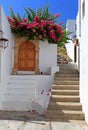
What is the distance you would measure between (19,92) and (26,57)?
331cm

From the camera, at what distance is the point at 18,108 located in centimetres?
1096

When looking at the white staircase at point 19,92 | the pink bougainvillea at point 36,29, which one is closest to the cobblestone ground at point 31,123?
the white staircase at point 19,92

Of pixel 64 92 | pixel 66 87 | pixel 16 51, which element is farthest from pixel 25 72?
pixel 64 92

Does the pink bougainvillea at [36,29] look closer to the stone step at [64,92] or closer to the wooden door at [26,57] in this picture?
the wooden door at [26,57]

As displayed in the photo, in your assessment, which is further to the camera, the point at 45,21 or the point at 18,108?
the point at 45,21

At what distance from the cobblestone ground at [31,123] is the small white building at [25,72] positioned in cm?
124

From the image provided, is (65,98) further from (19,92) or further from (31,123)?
(19,92)

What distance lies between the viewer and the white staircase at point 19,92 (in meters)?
11.0

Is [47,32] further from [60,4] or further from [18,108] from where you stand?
[18,108]

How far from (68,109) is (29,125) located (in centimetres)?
213

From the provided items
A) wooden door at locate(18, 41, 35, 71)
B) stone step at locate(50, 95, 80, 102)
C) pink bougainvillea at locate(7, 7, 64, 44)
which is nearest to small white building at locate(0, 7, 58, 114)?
wooden door at locate(18, 41, 35, 71)

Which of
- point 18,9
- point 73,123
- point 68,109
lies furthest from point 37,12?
point 73,123

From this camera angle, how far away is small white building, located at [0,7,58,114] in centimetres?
1103

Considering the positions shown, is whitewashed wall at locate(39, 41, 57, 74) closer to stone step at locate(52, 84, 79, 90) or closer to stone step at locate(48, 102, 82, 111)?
stone step at locate(52, 84, 79, 90)
